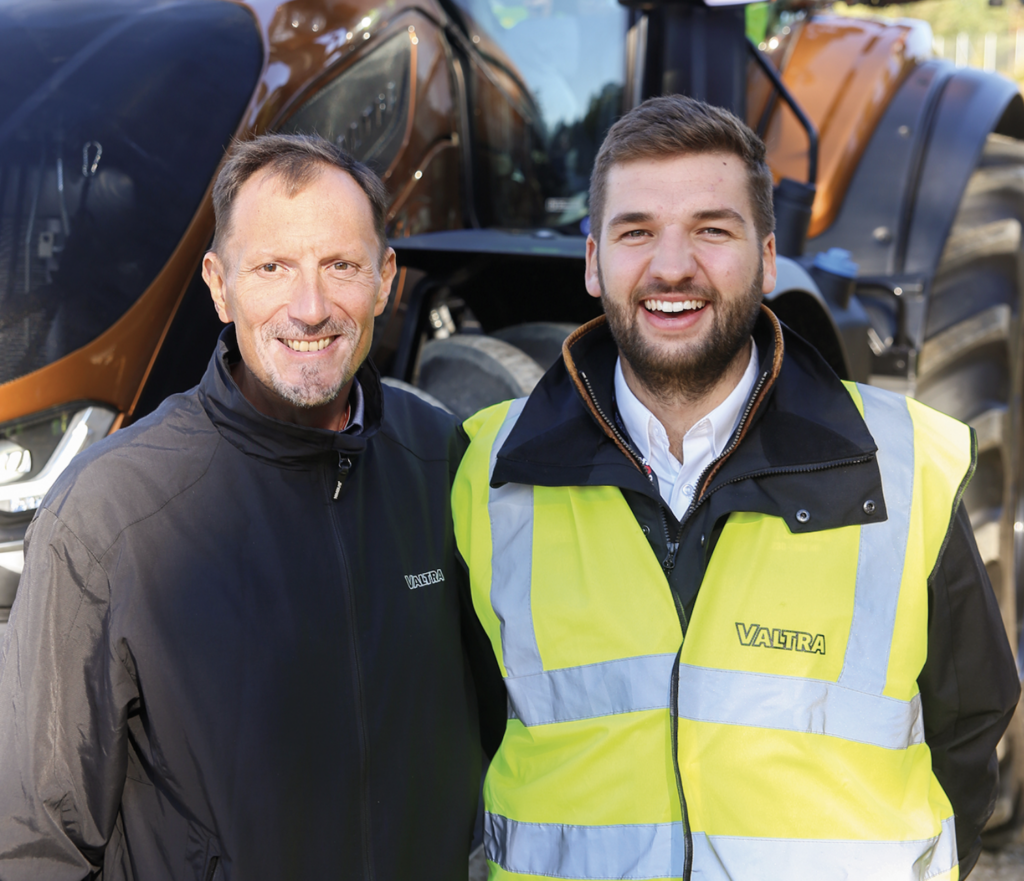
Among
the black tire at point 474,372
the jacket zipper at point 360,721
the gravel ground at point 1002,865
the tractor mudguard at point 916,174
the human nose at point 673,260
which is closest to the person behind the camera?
the jacket zipper at point 360,721

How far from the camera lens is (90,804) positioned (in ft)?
4.33

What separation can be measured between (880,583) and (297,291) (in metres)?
0.96

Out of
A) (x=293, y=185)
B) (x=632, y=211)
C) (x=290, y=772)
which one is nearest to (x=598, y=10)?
(x=632, y=211)

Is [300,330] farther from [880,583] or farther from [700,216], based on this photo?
[880,583]

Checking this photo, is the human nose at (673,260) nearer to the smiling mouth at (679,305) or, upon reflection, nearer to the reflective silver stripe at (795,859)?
the smiling mouth at (679,305)

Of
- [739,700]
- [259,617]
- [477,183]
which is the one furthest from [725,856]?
[477,183]

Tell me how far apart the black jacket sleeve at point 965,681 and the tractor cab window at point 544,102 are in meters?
1.91

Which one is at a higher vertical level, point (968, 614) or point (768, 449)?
point (768, 449)

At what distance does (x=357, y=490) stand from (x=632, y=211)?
65 centimetres

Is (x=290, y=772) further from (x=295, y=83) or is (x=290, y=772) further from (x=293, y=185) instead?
(x=295, y=83)

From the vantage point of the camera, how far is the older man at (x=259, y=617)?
1316 mm

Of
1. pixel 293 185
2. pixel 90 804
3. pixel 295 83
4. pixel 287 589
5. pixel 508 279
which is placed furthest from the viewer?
pixel 508 279

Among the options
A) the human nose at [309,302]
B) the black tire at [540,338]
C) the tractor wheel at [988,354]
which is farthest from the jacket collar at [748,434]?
the tractor wheel at [988,354]

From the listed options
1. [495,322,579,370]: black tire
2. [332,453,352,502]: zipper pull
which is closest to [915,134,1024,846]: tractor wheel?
[495,322,579,370]: black tire
